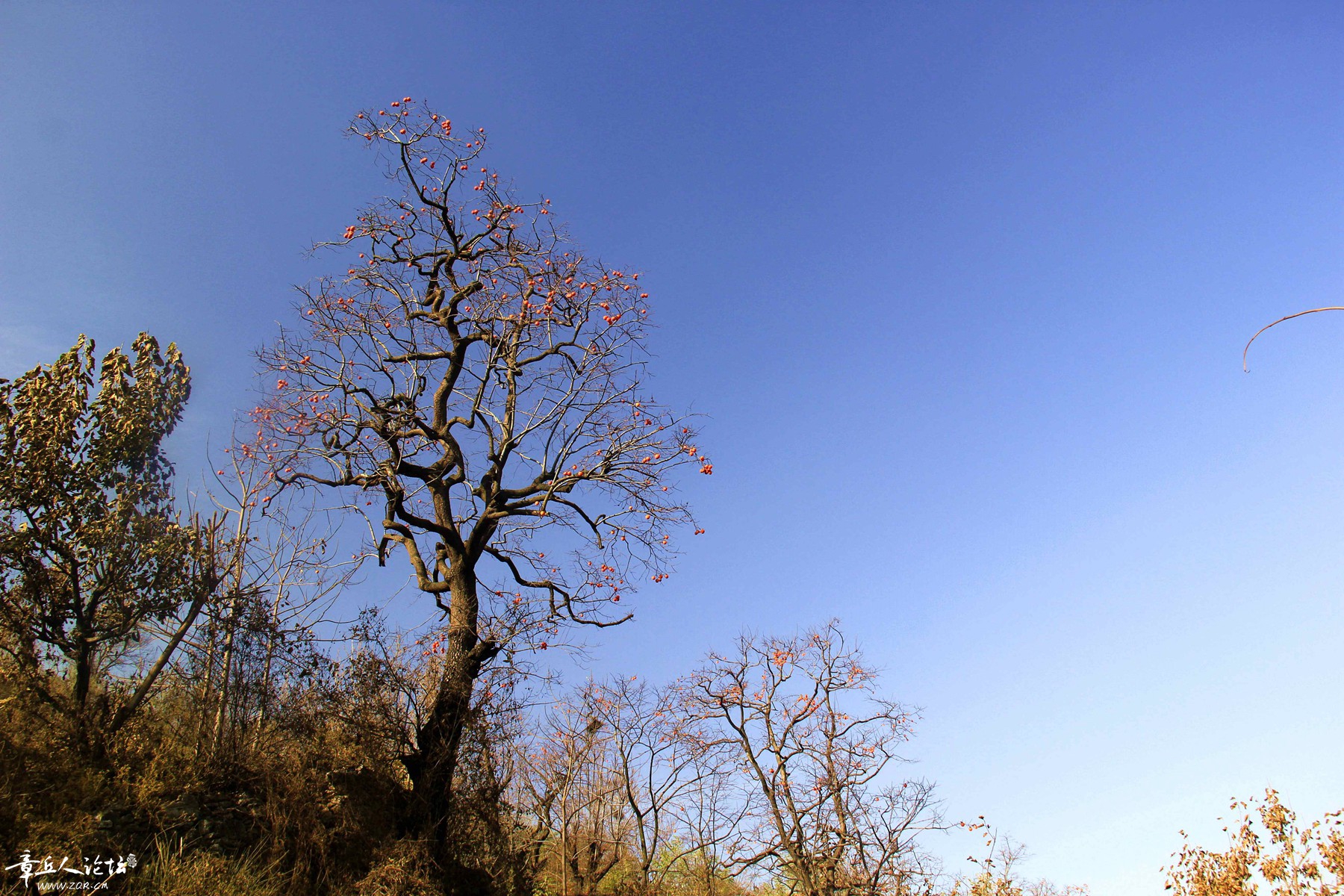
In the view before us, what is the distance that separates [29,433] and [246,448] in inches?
92.0

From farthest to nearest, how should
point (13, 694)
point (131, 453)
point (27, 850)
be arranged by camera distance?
point (131, 453)
point (13, 694)
point (27, 850)

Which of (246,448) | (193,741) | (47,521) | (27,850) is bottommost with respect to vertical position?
(27,850)

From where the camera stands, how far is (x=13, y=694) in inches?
304

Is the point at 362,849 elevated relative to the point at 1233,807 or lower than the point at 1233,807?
lower

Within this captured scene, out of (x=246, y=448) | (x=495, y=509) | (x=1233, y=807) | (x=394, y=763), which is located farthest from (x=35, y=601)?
(x=1233, y=807)

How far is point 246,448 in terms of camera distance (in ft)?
34.1

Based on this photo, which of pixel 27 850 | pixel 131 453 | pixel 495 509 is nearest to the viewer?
pixel 27 850

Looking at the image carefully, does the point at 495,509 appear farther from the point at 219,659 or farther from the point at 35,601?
the point at 35,601

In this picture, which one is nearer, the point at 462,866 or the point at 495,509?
the point at 462,866

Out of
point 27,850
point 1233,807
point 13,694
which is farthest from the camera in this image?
point 1233,807

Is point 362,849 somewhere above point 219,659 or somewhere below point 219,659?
below

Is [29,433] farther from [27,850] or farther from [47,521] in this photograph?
[27,850]

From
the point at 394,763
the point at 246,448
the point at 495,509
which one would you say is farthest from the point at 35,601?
the point at 495,509

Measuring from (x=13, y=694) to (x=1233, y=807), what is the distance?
18.9 metres
